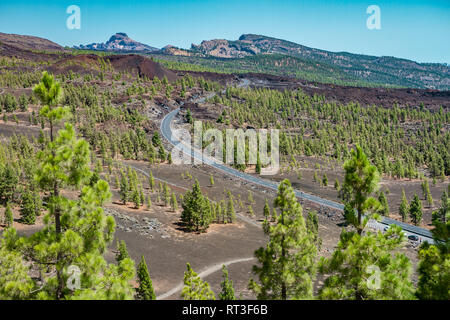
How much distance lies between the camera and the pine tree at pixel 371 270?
12.8 meters

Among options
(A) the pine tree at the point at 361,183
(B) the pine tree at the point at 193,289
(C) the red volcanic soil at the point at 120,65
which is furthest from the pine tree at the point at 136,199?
(C) the red volcanic soil at the point at 120,65

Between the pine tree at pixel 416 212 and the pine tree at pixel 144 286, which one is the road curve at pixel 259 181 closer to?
the pine tree at pixel 416 212

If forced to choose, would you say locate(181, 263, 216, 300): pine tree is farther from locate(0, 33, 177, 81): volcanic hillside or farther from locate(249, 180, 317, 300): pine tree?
locate(0, 33, 177, 81): volcanic hillside

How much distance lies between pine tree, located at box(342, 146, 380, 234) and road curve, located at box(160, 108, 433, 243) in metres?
31.9

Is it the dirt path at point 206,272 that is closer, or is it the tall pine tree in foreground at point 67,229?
the tall pine tree in foreground at point 67,229

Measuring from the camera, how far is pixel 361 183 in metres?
13.4

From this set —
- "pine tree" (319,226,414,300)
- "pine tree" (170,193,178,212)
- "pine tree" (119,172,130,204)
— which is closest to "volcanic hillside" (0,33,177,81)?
"pine tree" (170,193,178,212)

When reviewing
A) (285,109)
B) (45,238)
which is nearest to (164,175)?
(45,238)

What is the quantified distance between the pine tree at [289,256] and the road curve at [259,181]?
30.9m

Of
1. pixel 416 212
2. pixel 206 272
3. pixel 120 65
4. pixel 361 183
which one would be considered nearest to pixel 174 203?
pixel 206 272

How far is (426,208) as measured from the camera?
77.2 metres

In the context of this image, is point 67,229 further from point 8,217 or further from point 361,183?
point 8,217

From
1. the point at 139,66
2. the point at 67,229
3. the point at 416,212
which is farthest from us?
the point at 139,66

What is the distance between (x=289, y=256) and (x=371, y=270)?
3.60m
